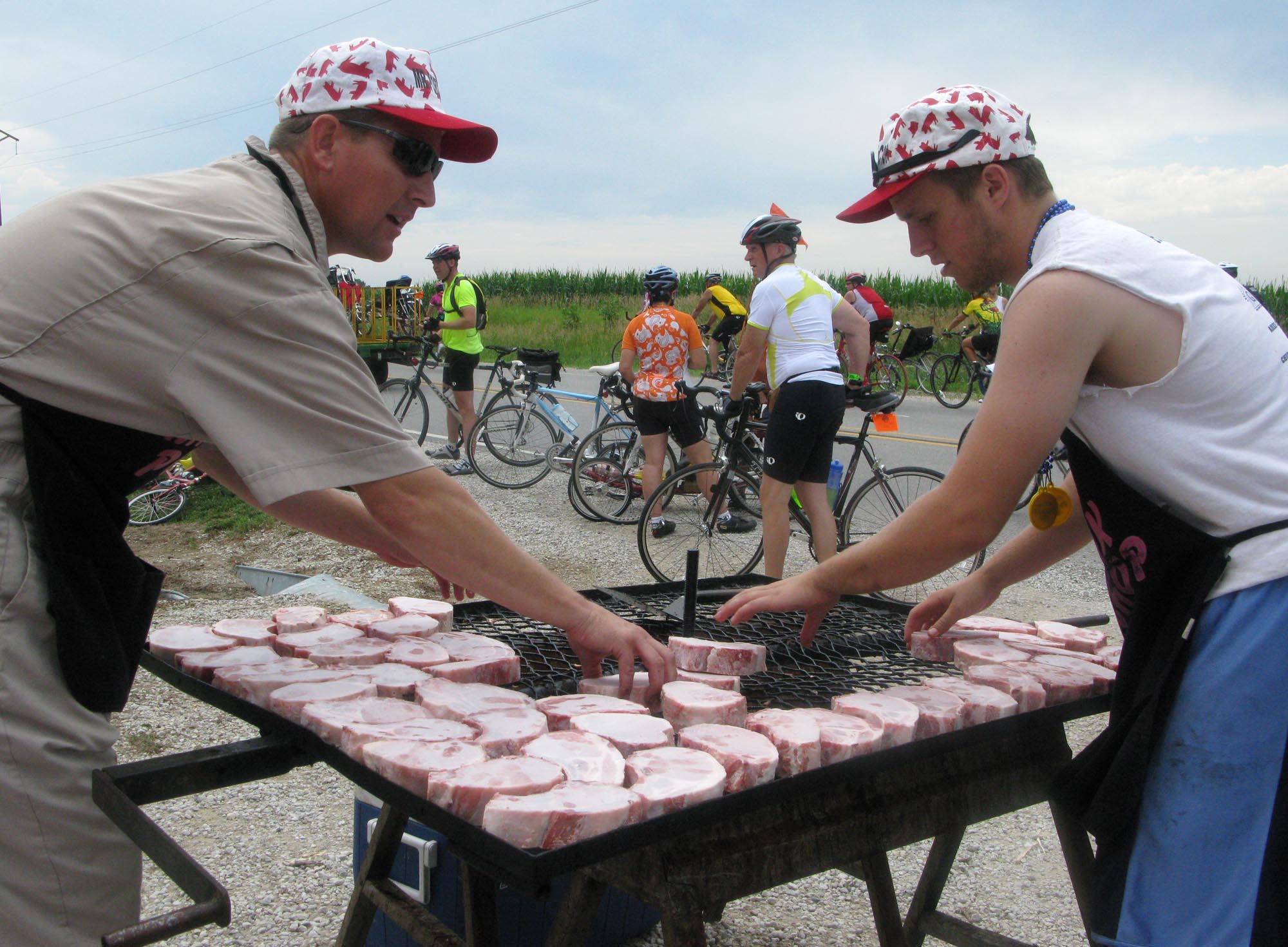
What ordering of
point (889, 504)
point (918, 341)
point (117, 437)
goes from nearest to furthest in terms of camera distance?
point (117, 437), point (889, 504), point (918, 341)

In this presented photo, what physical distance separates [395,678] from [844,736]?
0.83 metres

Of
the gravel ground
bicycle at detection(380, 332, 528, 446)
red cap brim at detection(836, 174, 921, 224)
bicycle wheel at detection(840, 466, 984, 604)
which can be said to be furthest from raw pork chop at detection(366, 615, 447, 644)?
bicycle at detection(380, 332, 528, 446)

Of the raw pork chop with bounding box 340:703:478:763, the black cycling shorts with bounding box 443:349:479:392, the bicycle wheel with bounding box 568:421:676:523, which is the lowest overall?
the bicycle wheel with bounding box 568:421:676:523

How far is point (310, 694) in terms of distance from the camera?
1748 millimetres

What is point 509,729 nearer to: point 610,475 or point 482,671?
point 482,671

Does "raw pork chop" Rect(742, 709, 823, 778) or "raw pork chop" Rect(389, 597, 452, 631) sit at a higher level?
"raw pork chop" Rect(742, 709, 823, 778)

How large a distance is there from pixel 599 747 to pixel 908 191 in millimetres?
1158

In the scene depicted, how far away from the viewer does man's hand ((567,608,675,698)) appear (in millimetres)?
1839

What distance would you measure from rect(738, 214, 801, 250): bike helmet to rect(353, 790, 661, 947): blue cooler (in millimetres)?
4116

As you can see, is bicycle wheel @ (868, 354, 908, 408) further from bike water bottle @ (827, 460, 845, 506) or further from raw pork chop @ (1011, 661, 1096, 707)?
raw pork chop @ (1011, 661, 1096, 707)

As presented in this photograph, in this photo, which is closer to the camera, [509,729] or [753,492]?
[509,729]

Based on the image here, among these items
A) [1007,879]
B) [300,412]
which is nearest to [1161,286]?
[300,412]

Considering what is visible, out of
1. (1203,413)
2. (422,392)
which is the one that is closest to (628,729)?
(1203,413)

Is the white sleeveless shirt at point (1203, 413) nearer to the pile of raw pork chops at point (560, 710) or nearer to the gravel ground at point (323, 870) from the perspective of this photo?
the pile of raw pork chops at point (560, 710)
